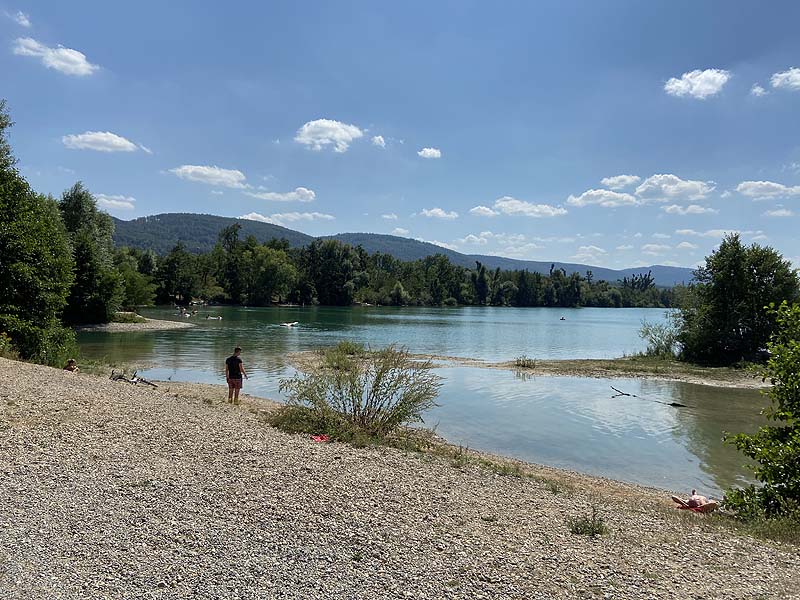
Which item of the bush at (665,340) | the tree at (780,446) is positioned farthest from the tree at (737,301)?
the tree at (780,446)

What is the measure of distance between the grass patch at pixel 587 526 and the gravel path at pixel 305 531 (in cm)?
14

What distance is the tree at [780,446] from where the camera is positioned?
31.1ft

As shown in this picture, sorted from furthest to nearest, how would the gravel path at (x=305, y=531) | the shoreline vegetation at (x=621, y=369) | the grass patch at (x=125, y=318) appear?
the grass patch at (x=125, y=318) → the shoreline vegetation at (x=621, y=369) → the gravel path at (x=305, y=531)

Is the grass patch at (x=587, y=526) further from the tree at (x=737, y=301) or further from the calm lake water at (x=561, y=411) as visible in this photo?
the tree at (x=737, y=301)

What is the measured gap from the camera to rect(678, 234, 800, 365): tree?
135ft

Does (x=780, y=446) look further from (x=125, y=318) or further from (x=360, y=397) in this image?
(x=125, y=318)

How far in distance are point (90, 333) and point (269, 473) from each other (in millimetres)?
50868

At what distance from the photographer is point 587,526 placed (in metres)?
7.59

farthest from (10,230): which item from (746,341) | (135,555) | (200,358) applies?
(746,341)

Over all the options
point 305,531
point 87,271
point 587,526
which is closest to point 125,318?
point 87,271

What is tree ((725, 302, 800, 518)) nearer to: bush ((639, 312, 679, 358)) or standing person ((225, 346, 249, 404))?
standing person ((225, 346, 249, 404))

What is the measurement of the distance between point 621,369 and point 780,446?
29430mm

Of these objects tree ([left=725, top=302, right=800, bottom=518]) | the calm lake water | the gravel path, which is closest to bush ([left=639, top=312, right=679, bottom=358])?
the calm lake water

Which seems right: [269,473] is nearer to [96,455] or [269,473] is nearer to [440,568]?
[96,455]
